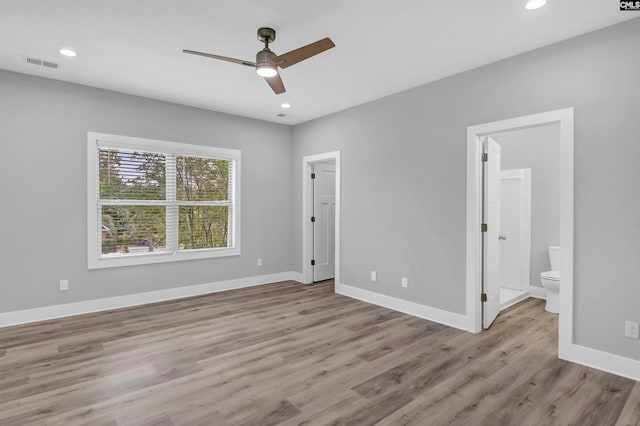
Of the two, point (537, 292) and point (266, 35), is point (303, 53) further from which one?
point (537, 292)

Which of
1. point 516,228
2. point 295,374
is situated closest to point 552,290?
point 516,228

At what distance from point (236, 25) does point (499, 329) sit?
12.9ft

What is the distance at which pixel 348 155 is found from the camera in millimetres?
4988

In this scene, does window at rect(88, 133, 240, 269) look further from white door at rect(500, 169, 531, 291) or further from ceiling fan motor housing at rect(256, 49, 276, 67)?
white door at rect(500, 169, 531, 291)

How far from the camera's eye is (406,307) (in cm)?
420

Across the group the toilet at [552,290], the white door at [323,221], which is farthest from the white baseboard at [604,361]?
the white door at [323,221]

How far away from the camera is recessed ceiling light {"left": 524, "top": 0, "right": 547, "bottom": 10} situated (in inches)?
92.2

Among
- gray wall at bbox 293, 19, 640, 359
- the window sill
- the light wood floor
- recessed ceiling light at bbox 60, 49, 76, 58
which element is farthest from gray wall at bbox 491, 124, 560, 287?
recessed ceiling light at bbox 60, 49, 76, 58

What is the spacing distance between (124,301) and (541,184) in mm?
5990

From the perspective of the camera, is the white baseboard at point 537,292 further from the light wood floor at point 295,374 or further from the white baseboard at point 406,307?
the white baseboard at point 406,307

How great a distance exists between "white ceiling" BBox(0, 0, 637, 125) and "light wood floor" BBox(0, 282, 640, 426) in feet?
9.09

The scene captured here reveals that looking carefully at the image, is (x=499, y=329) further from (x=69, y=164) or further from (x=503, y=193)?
(x=69, y=164)

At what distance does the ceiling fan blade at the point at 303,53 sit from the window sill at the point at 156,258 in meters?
3.27

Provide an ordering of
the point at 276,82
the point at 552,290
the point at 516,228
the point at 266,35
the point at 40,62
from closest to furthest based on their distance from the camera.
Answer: the point at 266,35 → the point at 276,82 → the point at 40,62 → the point at 552,290 → the point at 516,228
